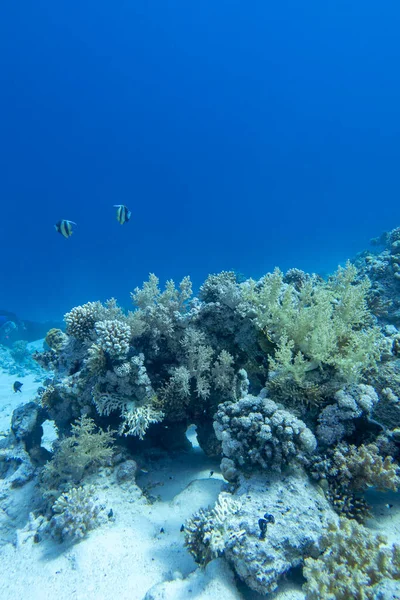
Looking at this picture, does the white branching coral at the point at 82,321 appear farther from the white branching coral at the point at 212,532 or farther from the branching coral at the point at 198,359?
the white branching coral at the point at 212,532

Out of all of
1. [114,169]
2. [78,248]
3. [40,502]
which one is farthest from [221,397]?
[114,169]

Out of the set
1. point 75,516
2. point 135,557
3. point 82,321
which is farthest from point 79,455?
point 82,321

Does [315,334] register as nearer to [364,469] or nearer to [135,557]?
[364,469]

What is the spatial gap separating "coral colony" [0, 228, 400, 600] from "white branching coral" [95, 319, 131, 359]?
25 millimetres

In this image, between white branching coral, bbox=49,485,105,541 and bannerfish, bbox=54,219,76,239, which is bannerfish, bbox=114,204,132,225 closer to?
bannerfish, bbox=54,219,76,239

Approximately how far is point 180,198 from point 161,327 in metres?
121

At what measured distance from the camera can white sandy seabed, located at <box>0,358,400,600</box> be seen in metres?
3.26

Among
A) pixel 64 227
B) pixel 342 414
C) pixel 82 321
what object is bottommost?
pixel 342 414

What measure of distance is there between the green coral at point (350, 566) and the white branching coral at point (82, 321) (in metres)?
5.22

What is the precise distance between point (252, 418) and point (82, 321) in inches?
162

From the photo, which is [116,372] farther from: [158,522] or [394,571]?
[394,571]

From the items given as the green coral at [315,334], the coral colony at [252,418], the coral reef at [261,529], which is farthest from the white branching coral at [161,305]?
the coral reef at [261,529]

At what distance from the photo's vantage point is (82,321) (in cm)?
641

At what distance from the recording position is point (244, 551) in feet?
10.3
